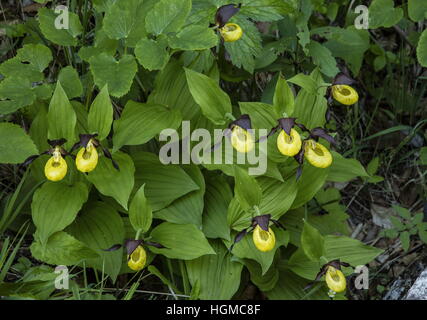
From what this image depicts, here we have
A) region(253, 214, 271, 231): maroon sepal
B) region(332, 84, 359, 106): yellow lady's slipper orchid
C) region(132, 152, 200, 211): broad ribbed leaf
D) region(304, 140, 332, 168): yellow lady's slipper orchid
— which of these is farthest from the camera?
region(132, 152, 200, 211): broad ribbed leaf

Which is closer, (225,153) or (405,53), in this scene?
(225,153)

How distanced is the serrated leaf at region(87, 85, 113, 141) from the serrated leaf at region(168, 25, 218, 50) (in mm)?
311

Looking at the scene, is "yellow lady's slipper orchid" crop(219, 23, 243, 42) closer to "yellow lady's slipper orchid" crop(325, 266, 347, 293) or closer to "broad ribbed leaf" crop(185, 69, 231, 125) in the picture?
"broad ribbed leaf" crop(185, 69, 231, 125)

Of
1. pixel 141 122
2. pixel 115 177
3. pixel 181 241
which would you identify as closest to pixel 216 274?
pixel 181 241

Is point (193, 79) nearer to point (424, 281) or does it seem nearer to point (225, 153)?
point (225, 153)

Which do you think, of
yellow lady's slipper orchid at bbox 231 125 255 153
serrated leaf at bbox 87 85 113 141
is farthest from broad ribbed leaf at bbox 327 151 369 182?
serrated leaf at bbox 87 85 113 141

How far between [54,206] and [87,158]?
0.93ft

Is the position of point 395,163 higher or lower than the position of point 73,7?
lower

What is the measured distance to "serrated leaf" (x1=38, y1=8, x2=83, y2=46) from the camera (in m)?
2.00

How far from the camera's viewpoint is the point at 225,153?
2.01 m

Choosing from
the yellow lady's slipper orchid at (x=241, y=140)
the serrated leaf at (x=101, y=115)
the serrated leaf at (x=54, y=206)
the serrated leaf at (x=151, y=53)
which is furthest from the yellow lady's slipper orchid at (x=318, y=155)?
the serrated leaf at (x=54, y=206)
